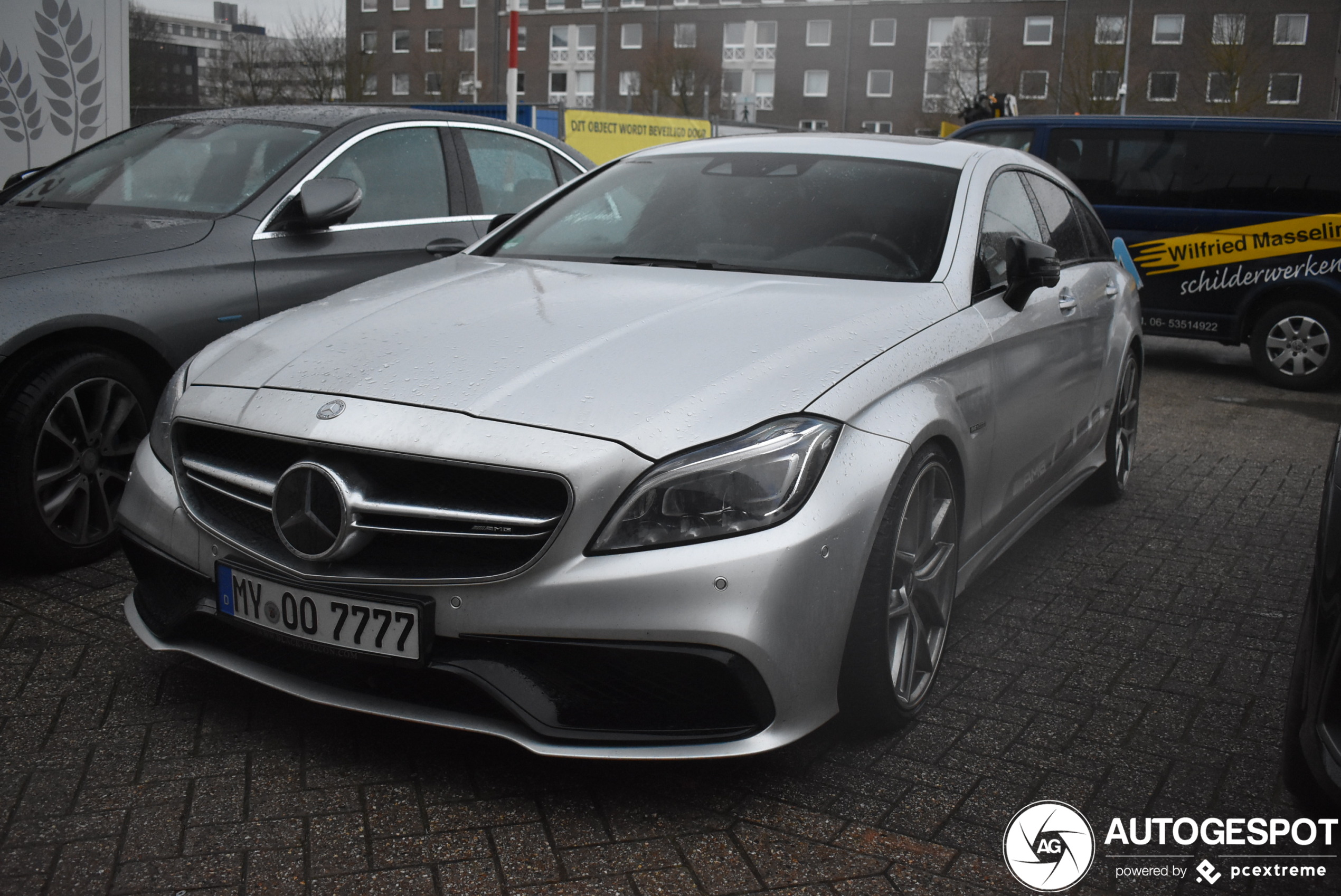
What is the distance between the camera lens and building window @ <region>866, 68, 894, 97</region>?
235 feet

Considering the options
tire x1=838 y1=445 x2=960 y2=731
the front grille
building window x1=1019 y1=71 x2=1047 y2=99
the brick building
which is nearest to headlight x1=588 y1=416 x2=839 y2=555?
the front grille

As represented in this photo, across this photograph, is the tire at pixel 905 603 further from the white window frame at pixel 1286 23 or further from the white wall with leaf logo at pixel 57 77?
the white window frame at pixel 1286 23

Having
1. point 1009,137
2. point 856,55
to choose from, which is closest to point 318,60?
point 856,55

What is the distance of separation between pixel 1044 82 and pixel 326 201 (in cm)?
6714

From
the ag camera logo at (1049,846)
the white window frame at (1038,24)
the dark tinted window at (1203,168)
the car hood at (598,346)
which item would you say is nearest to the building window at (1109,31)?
the white window frame at (1038,24)

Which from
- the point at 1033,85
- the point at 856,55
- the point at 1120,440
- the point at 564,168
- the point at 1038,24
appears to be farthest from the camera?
the point at 856,55

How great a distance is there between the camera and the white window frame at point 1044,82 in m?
64.4

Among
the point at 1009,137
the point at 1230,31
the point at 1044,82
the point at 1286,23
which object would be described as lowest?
the point at 1009,137

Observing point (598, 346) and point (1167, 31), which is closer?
point (598, 346)

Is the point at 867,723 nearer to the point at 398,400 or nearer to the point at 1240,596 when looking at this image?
the point at 398,400

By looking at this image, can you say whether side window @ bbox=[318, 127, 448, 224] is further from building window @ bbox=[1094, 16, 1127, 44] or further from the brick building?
building window @ bbox=[1094, 16, 1127, 44]

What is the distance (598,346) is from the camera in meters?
2.91

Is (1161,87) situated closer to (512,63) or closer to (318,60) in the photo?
(318,60)

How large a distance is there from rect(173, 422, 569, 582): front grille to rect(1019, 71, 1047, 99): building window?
66.5 metres
